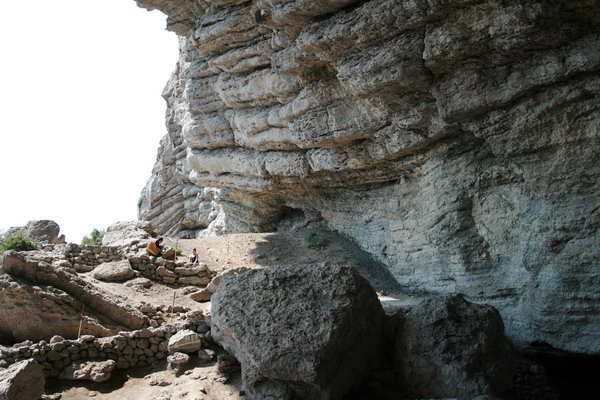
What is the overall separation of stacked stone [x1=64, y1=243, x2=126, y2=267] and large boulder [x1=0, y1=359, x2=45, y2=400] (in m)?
8.26

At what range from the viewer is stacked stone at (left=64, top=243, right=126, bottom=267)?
52.4ft

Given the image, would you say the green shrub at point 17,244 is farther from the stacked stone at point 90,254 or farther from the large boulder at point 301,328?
the large boulder at point 301,328

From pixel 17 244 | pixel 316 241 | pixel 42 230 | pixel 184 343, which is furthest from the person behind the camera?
pixel 42 230

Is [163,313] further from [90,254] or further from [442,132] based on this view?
[442,132]

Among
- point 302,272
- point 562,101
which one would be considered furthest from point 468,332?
point 562,101

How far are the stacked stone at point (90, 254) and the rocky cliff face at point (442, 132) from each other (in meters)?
7.85

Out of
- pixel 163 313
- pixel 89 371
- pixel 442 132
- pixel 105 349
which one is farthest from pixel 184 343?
pixel 442 132

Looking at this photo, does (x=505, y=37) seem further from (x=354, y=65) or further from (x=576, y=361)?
(x=576, y=361)

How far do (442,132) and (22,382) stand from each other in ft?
40.4

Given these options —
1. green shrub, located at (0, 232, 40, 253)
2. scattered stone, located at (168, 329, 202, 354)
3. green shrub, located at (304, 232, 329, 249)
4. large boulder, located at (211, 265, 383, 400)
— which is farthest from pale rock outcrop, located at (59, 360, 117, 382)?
green shrub, located at (304, 232, 329, 249)

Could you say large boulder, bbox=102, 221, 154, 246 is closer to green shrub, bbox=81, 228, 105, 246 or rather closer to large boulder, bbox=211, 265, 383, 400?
green shrub, bbox=81, 228, 105, 246

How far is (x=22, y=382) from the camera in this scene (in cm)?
784

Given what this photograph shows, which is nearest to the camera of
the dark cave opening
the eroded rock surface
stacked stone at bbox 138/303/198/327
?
the dark cave opening

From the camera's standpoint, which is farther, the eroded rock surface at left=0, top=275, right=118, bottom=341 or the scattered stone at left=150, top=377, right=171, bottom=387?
the eroded rock surface at left=0, top=275, right=118, bottom=341
